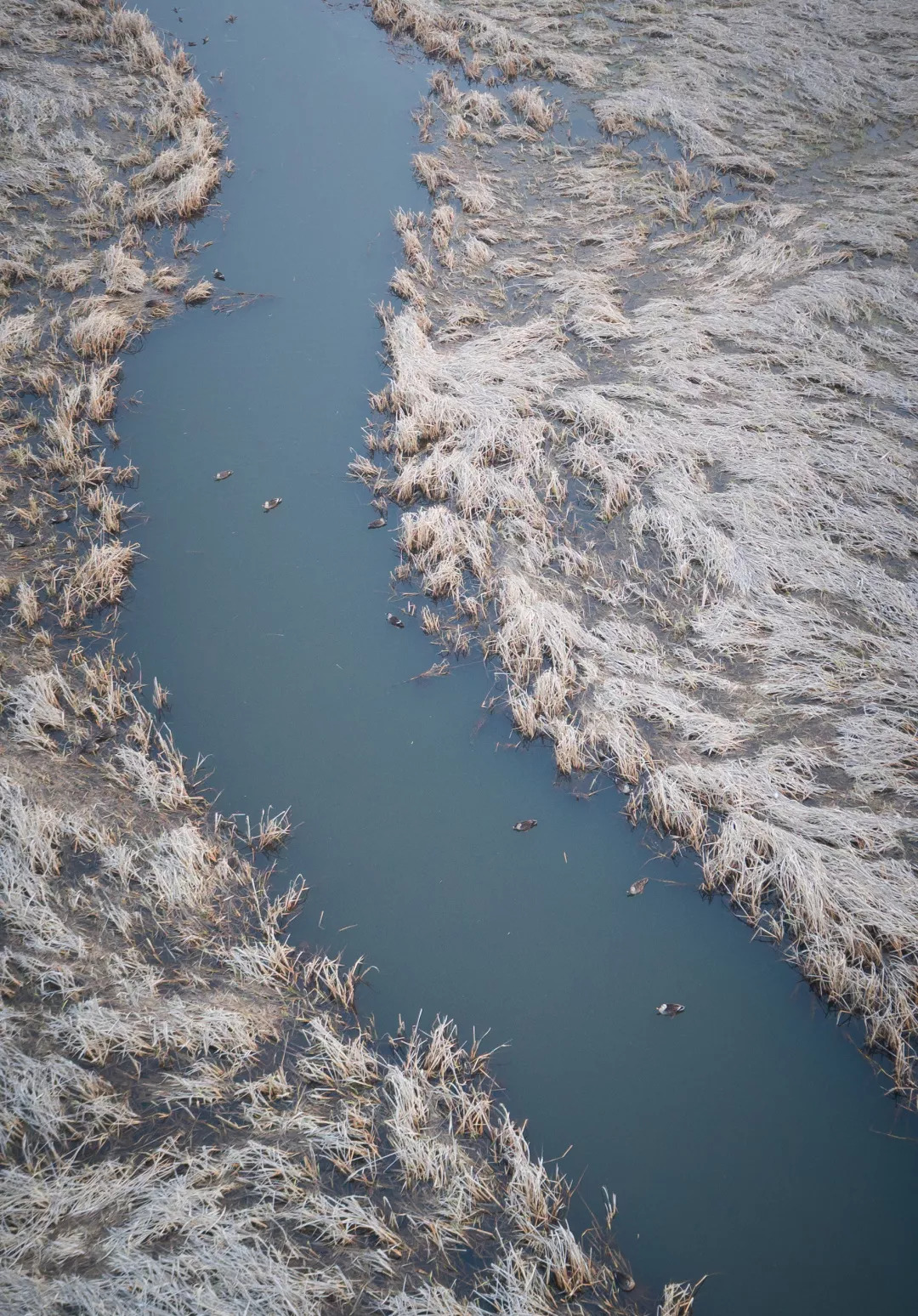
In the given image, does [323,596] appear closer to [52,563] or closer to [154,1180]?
[52,563]

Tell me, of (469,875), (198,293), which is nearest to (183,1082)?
(469,875)

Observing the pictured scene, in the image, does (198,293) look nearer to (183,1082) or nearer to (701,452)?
(701,452)

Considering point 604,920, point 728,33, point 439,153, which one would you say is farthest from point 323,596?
point 728,33

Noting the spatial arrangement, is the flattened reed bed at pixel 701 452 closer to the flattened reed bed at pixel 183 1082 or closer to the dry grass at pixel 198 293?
the flattened reed bed at pixel 183 1082

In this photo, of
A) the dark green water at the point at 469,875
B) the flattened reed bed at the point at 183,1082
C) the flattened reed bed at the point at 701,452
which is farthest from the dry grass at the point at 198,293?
the flattened reed bed at the point at 183,1082

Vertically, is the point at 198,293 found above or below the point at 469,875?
above
